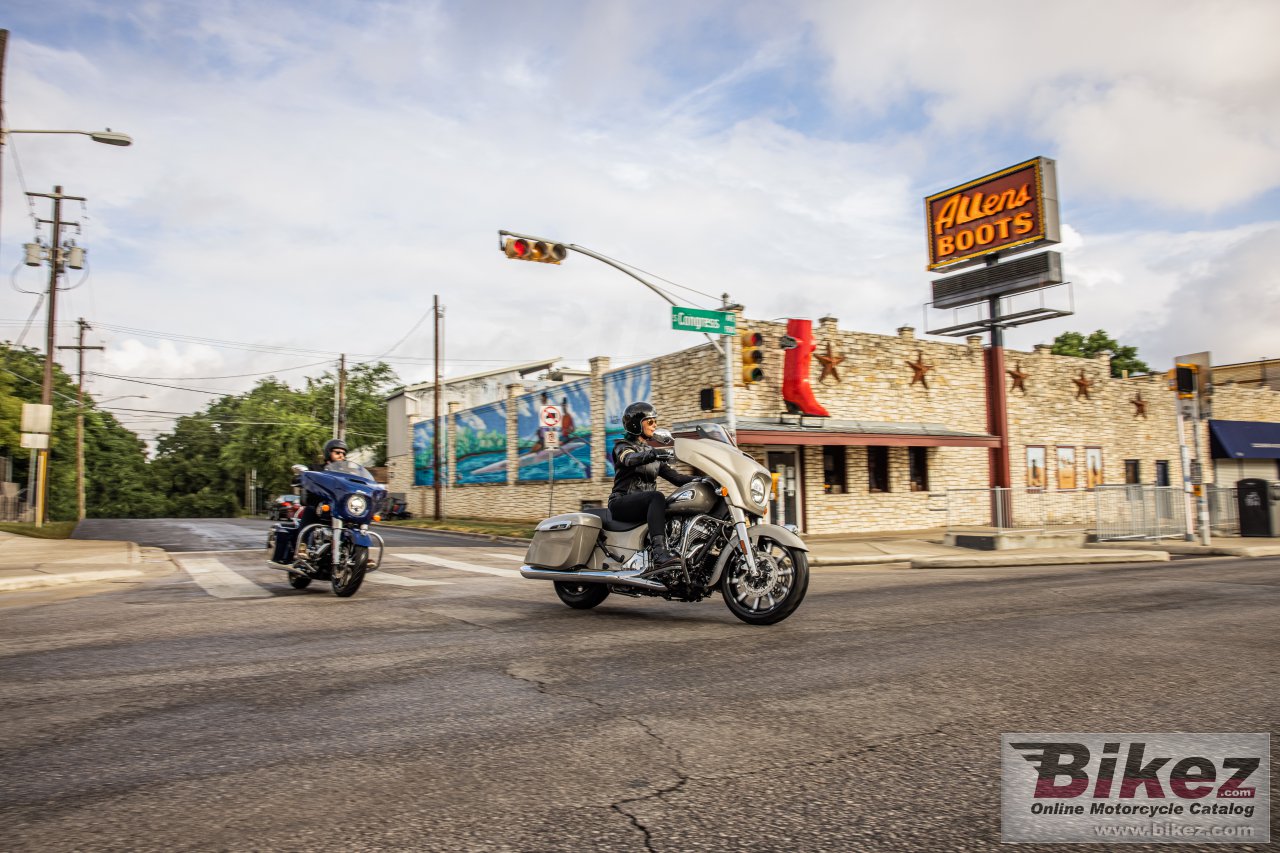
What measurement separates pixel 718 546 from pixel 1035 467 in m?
26.3

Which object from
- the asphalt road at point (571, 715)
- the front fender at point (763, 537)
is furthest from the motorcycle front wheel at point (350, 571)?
the front fender at point (763, 537)

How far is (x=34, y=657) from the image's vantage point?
5.85 m

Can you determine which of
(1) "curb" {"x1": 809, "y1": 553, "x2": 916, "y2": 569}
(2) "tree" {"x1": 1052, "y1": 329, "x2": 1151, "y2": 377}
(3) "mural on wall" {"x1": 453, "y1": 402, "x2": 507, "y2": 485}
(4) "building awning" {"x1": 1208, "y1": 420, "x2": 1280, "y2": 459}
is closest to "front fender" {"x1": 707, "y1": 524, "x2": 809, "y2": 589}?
(1) "curb" {"x1": 809, "y1": 553, "x2": 916, "y2": 569}

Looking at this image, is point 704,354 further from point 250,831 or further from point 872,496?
point 250,831

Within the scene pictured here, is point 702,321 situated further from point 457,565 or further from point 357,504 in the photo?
point 357,504

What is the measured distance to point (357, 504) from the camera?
30.9 ft

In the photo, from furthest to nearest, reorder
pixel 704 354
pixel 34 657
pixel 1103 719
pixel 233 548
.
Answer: pixel 704 354 → pixel 233 548 → pixel 34 657 → pixel 1103 719

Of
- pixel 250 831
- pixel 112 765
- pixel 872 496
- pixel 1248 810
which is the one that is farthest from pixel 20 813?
pixel 872 496

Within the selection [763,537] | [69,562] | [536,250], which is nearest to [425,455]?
[536,250]

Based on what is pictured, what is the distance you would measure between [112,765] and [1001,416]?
28.6 metres

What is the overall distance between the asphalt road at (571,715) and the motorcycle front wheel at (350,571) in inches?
42.7

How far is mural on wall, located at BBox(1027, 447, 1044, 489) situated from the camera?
29.7 m

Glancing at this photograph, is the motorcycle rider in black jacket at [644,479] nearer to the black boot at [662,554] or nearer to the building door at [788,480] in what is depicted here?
the black boot at [662,554]

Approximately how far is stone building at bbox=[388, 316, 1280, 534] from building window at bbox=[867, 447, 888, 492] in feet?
0.14
